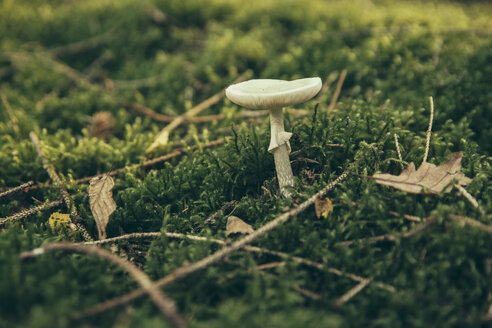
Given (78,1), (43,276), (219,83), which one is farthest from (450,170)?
(78,1)

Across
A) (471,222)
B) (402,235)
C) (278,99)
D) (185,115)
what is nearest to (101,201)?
(278,99)

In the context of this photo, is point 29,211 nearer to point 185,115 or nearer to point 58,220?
point 58,220

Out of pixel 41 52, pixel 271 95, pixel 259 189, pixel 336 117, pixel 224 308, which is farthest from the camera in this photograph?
pixel 41 52

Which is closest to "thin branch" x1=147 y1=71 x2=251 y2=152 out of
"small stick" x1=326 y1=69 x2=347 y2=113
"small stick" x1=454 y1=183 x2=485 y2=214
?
"small stick" x1=326 y1=69 x2=347 y2=113

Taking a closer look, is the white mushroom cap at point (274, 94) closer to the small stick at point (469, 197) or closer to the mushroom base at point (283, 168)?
the mushroom base at point (283, 168)

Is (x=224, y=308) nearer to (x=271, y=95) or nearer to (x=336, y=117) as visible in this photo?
(x=271, y=95)

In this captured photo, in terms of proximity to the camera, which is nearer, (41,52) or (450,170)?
(450,170)

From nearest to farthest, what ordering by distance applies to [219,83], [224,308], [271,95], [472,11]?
[224,308] < [271,95] < [219,83] < [472,11]
